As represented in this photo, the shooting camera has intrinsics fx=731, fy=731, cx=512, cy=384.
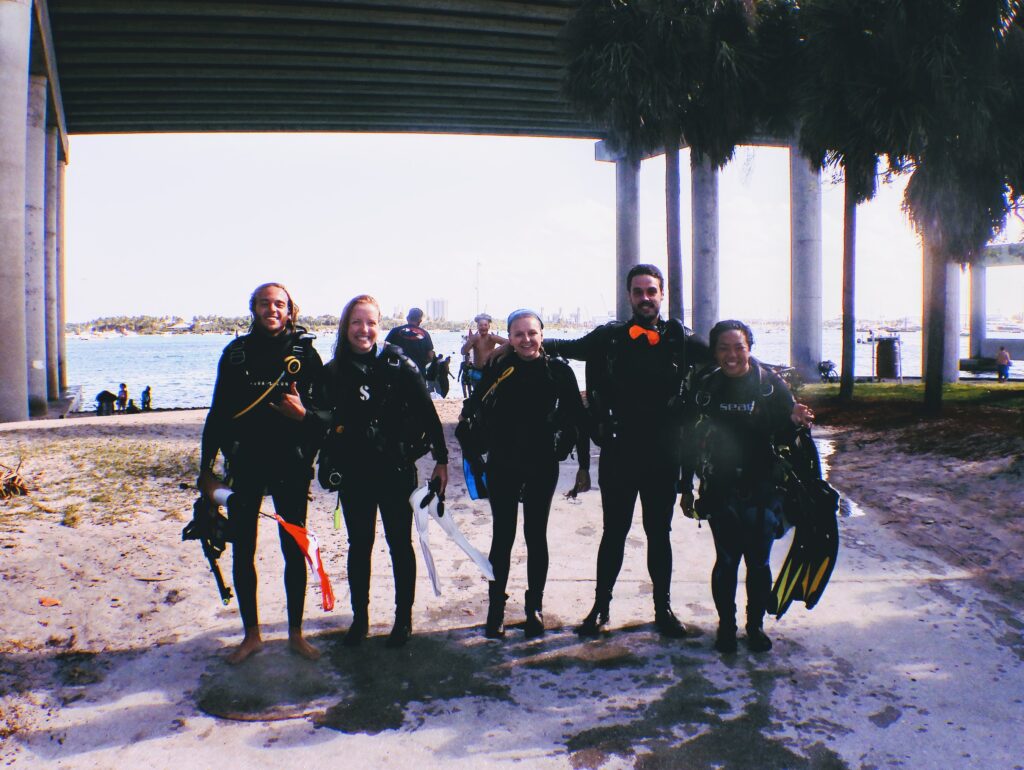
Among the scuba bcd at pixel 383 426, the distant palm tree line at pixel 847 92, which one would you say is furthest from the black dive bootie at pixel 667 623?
the distant palm tree line at pixel 847 92

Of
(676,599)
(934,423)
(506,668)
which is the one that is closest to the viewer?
(506,668)

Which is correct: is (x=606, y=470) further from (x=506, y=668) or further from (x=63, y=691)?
(x=63, y=691)

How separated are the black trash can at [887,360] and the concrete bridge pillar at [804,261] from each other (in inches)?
138

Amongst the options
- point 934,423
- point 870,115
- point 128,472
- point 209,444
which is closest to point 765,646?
point 209,444

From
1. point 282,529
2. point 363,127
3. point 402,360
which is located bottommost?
point 282,529

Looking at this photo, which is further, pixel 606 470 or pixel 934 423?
pixel 934 423

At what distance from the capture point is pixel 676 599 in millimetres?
4727

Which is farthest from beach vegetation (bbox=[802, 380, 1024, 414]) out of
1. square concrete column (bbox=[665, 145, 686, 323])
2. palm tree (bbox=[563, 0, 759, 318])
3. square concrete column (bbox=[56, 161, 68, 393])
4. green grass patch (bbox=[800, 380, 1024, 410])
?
square concrete column (bbox=[56, 161, 68, 393])

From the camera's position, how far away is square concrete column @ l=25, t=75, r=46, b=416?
791 inches

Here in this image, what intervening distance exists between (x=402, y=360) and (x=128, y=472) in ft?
19.0

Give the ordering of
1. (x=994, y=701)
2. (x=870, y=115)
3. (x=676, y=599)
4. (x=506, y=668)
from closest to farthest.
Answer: (x=994, y=701) → (x=506, y=668) → (x=676, y=599) → (x=870, y=115)

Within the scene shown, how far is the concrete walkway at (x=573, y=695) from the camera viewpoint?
115 inches

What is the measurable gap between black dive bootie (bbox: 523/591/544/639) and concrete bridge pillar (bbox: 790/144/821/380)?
25623 millimetres

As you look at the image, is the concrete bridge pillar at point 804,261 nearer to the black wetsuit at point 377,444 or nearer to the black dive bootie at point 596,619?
the black dive bootie at point 596,619
